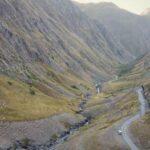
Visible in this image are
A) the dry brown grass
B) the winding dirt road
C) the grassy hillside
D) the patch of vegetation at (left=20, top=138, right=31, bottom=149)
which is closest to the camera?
the dry brown grass

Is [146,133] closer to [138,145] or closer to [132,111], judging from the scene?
[138,145]

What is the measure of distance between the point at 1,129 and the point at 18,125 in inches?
423

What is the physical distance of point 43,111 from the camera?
180 m

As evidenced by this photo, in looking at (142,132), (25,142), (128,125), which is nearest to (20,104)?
(25,142)

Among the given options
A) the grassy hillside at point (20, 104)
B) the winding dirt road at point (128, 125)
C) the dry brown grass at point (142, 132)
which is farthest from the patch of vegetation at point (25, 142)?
the dry brown grass at point (142, 132)

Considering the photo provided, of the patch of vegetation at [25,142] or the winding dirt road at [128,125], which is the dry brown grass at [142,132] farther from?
the patch of vegetation at [25,142]

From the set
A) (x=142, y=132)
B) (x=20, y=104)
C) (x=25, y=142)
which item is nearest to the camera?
(x=142, y=132)

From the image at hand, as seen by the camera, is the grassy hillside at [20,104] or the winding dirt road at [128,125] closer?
the winding dirt road at [128,125]

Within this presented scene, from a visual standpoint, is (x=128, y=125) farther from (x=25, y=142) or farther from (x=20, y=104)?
(x=20, y=104)

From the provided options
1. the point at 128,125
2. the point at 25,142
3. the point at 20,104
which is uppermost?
the point at 20,104

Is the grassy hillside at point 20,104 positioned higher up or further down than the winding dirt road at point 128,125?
higher up

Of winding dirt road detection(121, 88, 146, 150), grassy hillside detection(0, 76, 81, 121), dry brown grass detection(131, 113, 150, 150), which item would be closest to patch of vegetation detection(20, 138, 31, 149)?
grassy hillside detection(0, 76, 81, 121)

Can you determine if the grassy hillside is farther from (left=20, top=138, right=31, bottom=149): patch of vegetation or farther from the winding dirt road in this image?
the winding dirt road

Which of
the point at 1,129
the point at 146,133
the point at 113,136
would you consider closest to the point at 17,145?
the point at 1,129
